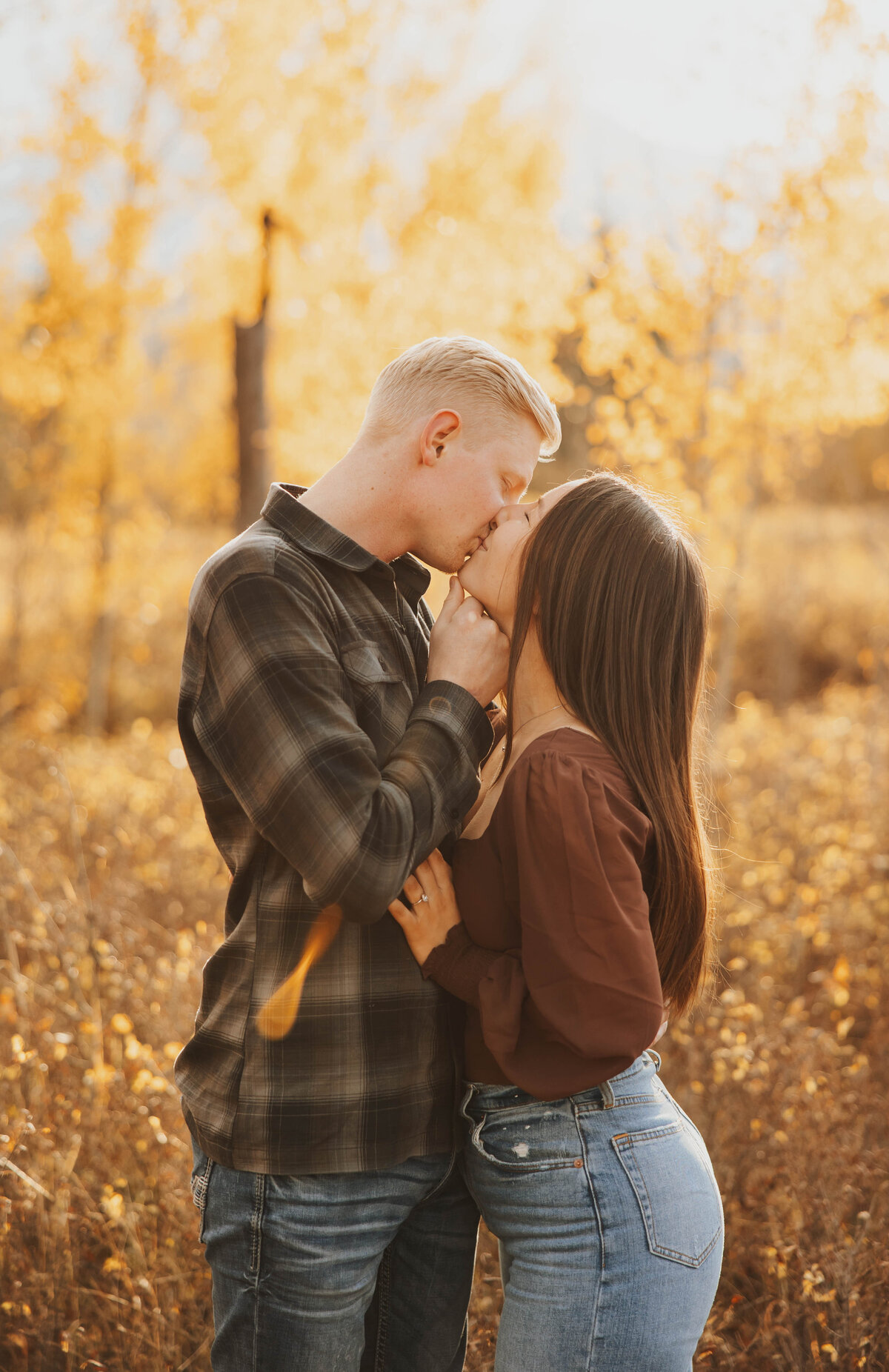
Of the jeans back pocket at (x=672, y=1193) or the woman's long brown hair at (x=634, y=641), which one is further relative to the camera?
the woman's long brown hair at (x=634, y=641)

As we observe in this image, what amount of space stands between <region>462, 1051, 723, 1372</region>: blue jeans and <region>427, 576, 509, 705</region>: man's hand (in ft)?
1.93

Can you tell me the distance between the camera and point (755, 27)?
19.8ft

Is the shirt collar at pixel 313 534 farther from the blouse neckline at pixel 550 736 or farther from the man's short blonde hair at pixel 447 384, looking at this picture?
the blouse neckline at pixel 550 736

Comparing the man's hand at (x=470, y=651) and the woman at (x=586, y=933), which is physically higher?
the man's hand at (x=470, y=651)

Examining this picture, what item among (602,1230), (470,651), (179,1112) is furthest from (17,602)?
(602,1230)

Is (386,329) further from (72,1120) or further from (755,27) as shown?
(72,1120)

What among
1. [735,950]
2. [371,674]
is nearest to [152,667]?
[735,950]

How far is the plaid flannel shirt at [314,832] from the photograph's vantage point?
53.1 inches

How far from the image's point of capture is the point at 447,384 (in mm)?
1647

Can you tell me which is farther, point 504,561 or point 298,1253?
point 504,561

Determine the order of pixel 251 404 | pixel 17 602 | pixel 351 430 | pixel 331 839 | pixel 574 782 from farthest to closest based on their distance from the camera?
pixel 17 602, pixel 251 404, pixel 351 430, pixel 574 782, pixel 331 839

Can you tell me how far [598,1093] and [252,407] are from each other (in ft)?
22.9

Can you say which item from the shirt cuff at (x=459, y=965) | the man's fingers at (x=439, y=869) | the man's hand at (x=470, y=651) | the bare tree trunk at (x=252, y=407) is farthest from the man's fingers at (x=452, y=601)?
the bare tree trunk at (x=252, y=407)

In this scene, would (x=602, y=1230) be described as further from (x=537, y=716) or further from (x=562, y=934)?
(x=537, y=716)
